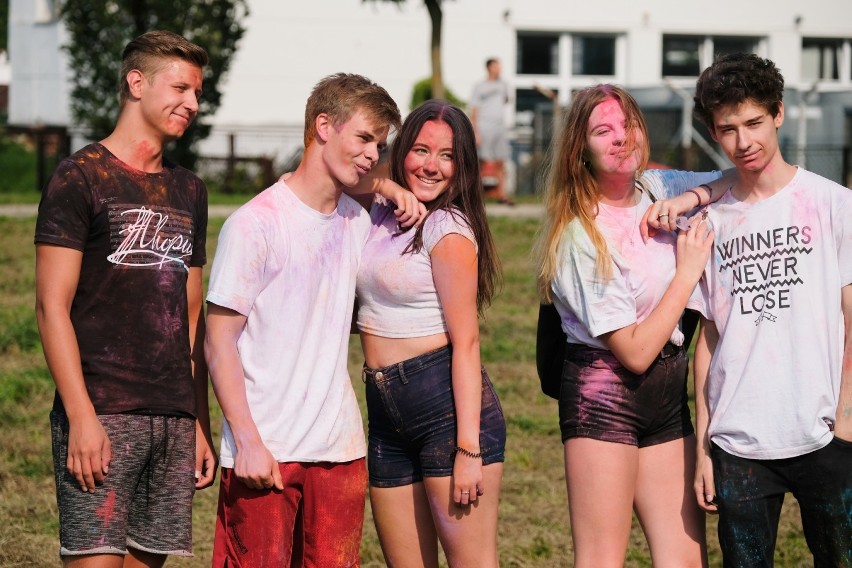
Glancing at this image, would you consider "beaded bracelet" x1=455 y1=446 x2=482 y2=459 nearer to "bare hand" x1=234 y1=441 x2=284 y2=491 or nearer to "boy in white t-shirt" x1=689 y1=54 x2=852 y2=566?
"bare hand" x1=234 y1=441 x2=284 y2=491

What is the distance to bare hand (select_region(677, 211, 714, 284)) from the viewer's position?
3.39 m

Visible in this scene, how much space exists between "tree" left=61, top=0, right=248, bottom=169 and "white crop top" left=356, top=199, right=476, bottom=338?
12.9m

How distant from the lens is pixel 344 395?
3.43 meters

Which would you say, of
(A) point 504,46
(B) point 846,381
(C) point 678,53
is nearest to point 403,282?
(B) point 846,381

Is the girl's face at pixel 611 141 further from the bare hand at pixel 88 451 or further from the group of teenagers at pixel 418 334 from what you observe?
the bare hand at pixel 88 451

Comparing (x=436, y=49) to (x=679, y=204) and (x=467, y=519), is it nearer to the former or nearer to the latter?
(x=679, y=204)

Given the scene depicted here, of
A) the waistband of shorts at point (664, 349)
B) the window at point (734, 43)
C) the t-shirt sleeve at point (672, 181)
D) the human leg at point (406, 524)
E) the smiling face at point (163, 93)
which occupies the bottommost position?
the human leg at point (406, 524)

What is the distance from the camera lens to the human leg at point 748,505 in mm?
3342

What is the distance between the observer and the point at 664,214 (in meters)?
3.44

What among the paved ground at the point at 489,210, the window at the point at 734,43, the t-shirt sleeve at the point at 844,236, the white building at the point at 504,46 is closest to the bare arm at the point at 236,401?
the t-shirt sleeve at the point at 844,236

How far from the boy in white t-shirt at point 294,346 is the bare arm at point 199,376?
9.8 inches

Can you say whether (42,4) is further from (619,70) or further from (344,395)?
(344,395)

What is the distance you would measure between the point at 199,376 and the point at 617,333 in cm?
126

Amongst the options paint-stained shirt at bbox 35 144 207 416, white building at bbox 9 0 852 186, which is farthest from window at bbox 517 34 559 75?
paint-stained shirt at bbox 35 144 207 416
